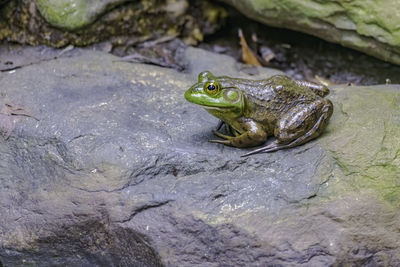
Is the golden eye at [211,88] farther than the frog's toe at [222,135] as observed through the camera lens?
No

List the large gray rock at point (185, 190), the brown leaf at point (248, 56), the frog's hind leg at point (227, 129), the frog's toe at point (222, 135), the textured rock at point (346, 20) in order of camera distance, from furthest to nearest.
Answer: the brown leaf at point (248, 56) < the textured rock at point (346, 20) < the frog's hind leg at point (227, 129) < the frog's toe at point (222, 135) < the large gray rock at point (185, 190)

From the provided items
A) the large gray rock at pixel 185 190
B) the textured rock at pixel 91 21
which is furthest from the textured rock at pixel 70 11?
the large gray rock at pixel 185 190

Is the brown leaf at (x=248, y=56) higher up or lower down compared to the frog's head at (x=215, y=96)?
lower down

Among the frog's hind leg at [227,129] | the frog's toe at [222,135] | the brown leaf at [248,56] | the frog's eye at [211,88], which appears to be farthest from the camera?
the brown leaf at [248,56]

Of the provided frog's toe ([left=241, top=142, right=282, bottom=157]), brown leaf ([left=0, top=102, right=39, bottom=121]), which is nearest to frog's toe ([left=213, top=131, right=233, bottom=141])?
frog's toe ([left=241, top=142, right=282, bottom=157])

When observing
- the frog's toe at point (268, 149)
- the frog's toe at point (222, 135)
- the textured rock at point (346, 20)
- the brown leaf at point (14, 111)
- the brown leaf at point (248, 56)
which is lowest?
the brown leaf at point (14, 111)

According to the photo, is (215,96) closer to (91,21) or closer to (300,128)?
(300,128)

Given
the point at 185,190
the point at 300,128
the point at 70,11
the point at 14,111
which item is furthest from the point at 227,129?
the point at 70,11

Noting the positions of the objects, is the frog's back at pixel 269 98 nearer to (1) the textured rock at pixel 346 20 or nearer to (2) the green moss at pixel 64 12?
(1) the textured rock at pixel 346 20
